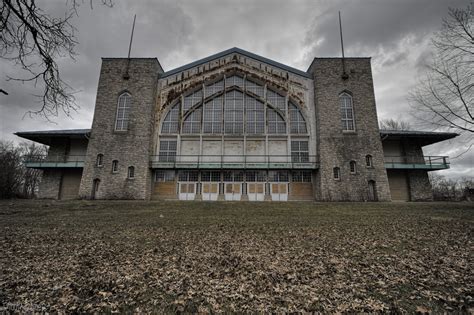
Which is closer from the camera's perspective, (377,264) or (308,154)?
(377,264)

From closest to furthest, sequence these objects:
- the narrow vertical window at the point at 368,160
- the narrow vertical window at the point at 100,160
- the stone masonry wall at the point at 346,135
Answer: the stone masonry wall at the point at 346,135 < the narrow vertical window at the point at 368,160 < the narrow vertical window at the point at 100,160

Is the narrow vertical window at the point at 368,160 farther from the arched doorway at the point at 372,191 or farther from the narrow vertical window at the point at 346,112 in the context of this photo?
the narrow vertical window at the point at 346,112

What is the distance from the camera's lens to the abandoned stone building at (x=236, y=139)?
22953 millimetres

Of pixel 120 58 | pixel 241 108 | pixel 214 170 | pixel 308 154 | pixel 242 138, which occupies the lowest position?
pixel 214 170

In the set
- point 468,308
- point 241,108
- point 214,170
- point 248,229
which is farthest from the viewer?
point 241,108

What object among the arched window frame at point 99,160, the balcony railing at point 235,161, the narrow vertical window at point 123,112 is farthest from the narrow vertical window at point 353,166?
the arched window frame at point 99,160

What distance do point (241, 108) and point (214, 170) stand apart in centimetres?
820

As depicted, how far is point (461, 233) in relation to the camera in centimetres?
712

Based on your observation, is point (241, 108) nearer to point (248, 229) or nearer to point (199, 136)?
point (199, 136)

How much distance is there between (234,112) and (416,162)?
21.8 meters

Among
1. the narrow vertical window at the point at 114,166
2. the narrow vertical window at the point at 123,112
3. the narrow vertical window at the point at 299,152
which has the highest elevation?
the narrow vertical window at the point at 123,112

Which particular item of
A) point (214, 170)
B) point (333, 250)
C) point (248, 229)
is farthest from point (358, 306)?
point (214, 170)

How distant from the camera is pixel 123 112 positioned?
24.8 m

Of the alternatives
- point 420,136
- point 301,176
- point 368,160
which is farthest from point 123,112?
point 420,136
